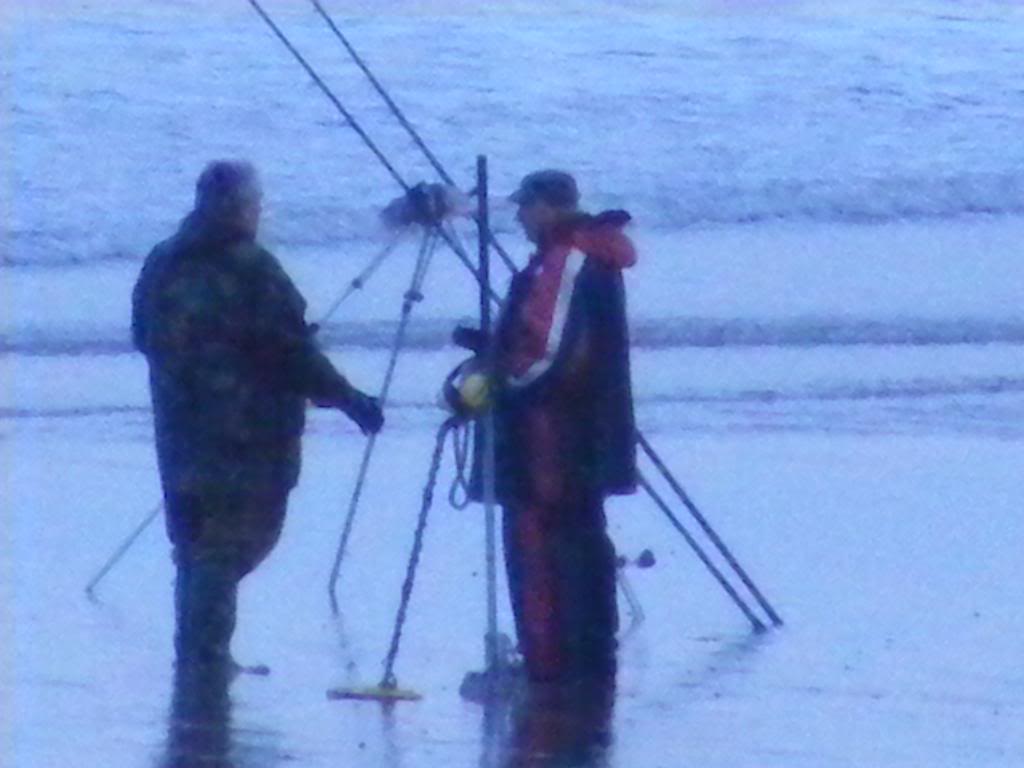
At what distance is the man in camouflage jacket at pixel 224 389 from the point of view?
7.80 meters

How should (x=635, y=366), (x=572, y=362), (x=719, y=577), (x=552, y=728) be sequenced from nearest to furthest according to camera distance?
1. (x=552, y=728)
2. (x=572, y=362)
3. (x=719, y=577)
4. (x=635, y=366)

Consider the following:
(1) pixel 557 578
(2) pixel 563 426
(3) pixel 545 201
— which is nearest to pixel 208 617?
(1) pixel 557 578

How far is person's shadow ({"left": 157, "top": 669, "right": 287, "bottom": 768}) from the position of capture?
679 centimetres

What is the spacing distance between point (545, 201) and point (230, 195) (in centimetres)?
78

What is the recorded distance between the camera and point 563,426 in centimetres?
788

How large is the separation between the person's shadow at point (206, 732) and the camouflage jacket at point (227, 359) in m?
0.50

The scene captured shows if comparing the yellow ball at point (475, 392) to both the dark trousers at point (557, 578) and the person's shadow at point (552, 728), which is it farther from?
the person's shadow at point (552, 728)

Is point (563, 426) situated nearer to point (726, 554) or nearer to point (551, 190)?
point (551, 190)

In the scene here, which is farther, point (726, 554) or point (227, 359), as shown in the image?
point (726, 554)

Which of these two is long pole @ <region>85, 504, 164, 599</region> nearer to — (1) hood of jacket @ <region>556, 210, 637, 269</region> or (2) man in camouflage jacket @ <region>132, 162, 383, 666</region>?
(2) man in camouflage jacket @ <region>132, 162, 383, 666</region>

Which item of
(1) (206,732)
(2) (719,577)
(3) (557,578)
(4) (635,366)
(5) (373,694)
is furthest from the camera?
(4) (635,366)

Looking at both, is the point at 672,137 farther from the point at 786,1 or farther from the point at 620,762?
the point at 620,762

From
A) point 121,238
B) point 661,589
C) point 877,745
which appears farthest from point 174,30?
point 877,745

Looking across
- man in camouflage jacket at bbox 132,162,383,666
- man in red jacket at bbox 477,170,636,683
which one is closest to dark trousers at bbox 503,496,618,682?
man in red jacket at bbox 477,170,636,683
